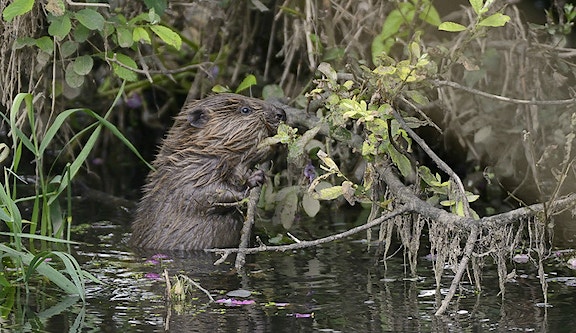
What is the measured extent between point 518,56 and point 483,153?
2.32 ft

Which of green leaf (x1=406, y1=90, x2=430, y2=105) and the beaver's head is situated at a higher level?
green leaf (x1=406, y1=90, x2=430, y2=105)

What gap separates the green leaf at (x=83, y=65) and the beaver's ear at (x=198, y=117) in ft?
1.85

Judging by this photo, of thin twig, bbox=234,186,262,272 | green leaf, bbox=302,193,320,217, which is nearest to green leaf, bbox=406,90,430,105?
thin twig, bbox=234,186,262,272

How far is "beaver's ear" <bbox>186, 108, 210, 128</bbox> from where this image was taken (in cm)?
568

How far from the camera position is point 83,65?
17.8ft

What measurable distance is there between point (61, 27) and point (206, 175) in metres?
1.05

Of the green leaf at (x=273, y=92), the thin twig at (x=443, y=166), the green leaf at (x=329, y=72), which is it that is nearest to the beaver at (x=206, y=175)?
the green leaf at (x=273, y=92)

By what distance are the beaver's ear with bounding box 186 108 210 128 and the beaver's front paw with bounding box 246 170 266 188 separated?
1.44 ft

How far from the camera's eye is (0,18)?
5492mm

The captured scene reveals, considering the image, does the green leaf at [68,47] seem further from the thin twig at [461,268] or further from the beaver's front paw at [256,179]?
the thin twig at [461,268]

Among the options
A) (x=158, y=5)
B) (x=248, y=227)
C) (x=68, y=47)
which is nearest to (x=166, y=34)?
(x=158, y=5)

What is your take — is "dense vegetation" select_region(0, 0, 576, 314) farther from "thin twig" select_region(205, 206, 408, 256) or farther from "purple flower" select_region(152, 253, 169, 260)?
"purple flower" select_region(152, 253, 169, 260)

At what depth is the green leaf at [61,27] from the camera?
16.6 feet

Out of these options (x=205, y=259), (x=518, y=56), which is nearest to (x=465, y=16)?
(x=518, y=56)
